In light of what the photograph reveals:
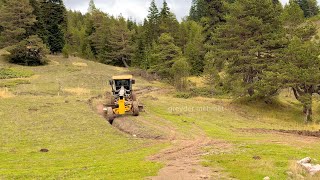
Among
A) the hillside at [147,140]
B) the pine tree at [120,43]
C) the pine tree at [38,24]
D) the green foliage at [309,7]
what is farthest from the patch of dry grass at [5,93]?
the green foliage at [309,7]

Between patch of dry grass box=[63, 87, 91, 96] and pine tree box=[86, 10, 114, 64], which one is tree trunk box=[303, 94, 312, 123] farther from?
pine tree box=[86, 10, 114, 64]

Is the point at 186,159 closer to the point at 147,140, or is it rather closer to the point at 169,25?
the point at 147,140

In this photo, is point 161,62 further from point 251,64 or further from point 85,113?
point 85,113

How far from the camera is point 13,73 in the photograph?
190ft

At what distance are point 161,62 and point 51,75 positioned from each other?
65.3 feet

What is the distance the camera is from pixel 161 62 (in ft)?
216

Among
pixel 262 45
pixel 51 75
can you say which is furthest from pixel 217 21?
pixel 51 75

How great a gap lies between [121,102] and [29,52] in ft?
→ 141

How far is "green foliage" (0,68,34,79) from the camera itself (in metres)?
56.4

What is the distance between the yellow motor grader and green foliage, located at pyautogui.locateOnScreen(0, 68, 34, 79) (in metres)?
27.0

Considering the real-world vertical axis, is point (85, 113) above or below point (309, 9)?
below

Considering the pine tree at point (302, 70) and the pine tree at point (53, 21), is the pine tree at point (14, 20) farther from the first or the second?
the pine tree at point (302, 70)

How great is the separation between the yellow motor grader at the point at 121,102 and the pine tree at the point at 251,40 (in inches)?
590

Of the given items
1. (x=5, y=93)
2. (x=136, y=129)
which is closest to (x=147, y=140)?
(x=136, y=129)
